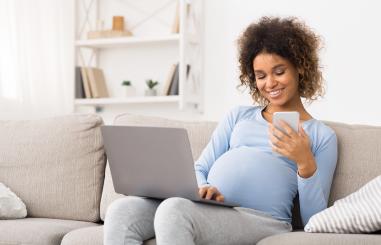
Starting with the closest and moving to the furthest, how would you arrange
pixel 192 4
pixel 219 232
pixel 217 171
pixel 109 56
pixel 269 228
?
pixel 219 232, pixel 269 228, pixel 217 171, pixel 192 4, pixel 109 56

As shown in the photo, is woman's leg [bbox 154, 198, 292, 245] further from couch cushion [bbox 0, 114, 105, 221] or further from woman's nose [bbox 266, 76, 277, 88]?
couch cushion [bbox 0, 114, 105, 221]

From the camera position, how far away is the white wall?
3.69 meters

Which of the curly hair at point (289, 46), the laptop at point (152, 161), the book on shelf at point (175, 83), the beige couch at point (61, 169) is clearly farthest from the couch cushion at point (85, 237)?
the book on shelf at point (175, 83)

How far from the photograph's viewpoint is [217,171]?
220 cm

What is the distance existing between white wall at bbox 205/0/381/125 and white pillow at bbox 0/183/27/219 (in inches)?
68.1

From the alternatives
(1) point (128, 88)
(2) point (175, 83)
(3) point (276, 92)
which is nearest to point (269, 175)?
(3) point (276, 92)

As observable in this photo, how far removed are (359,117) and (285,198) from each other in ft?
5.56

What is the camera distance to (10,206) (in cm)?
254

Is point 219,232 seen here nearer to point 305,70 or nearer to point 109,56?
point 305,70

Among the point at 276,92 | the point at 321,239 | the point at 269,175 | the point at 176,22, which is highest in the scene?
the point at 176,22

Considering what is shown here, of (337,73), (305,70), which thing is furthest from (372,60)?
(305,70)

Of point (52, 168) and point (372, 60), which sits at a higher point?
point (372, 60)

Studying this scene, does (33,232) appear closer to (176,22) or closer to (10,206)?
(10,206)

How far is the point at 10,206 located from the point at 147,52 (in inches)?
76.2
